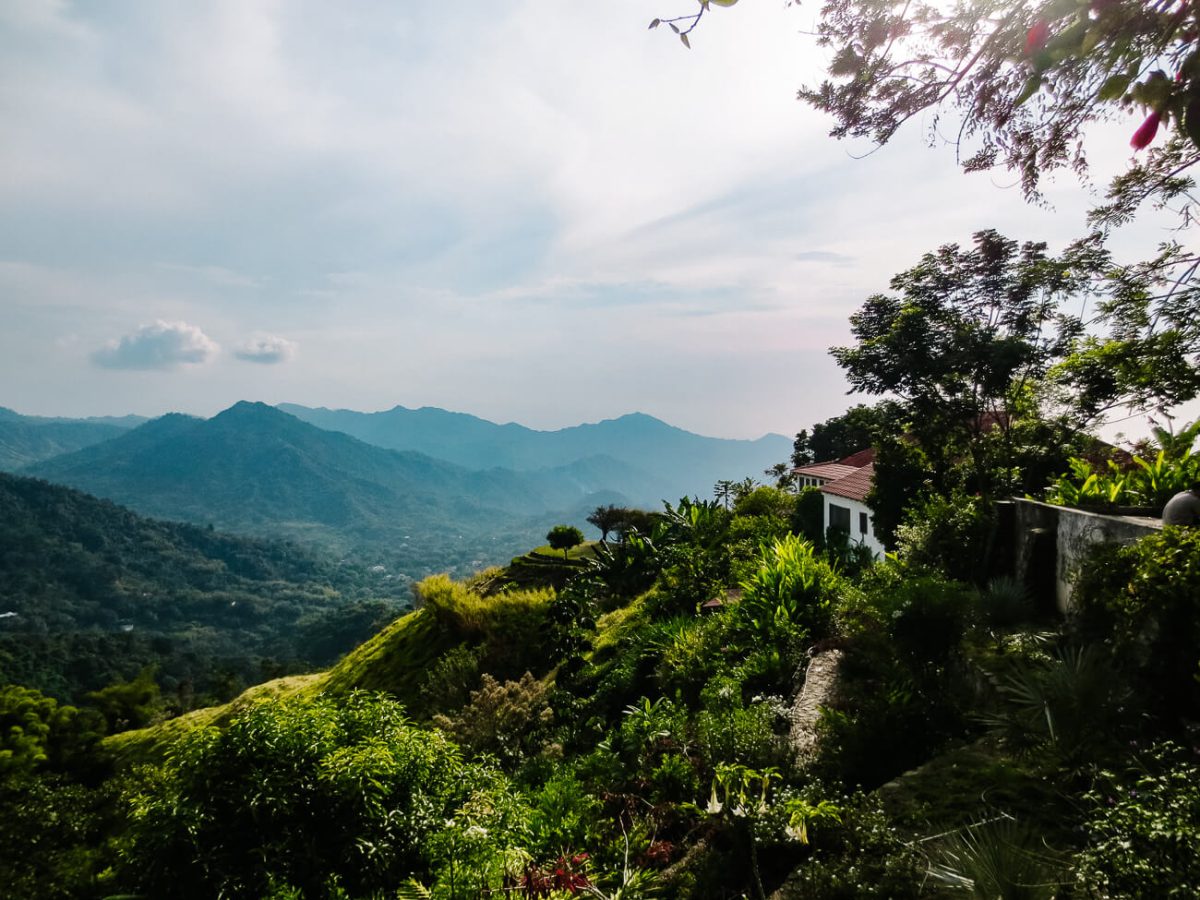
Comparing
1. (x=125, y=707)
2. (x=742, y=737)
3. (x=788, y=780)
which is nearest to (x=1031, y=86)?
(x=788, y=780)

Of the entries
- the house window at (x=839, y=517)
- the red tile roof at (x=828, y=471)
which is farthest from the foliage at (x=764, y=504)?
the red tile roof at (x=828, y=471)

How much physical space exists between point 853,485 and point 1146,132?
22.9m

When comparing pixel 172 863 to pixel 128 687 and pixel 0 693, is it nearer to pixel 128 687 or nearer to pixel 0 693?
pixel 0 693

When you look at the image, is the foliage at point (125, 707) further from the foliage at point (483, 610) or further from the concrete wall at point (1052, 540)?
the concrete wall at point (1052, 540)

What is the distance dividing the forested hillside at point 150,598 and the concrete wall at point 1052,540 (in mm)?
57259

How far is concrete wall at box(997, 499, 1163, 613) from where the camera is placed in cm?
545

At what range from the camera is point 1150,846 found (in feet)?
7.06

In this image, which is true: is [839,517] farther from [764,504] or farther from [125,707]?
[125,707]

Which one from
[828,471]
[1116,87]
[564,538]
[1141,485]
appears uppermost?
[1116,87]

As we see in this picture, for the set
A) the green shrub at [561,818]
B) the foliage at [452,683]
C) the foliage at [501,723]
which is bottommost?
the foliage at [452,683]

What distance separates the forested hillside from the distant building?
49.1 m

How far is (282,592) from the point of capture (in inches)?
5138

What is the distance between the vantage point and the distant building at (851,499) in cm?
2084

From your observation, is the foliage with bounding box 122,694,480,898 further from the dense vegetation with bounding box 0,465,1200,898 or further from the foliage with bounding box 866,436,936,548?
the foliage with bounding box 866,436,936,548
